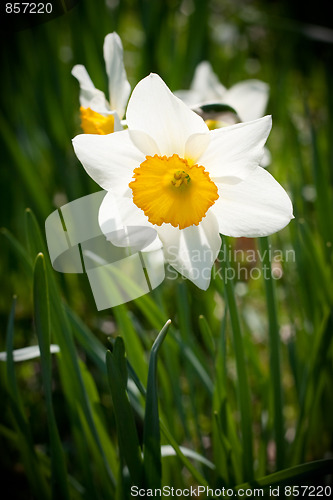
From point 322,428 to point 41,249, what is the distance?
2.13ft

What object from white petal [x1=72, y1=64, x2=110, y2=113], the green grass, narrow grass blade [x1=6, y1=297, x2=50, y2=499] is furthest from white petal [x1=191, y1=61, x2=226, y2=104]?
narrow grass blade [x1=6, y1=297, x2=50, y2=499]

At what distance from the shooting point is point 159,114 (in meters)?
0.54

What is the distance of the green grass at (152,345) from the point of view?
65 cm

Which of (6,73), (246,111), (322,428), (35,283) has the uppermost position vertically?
(6,73)

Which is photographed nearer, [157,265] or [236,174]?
[236,174]

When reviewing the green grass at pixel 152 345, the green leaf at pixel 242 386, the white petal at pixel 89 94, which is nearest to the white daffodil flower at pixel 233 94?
the green grass at pixel 152 345

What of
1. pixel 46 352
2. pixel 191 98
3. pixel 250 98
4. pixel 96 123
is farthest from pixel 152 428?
pixel 250 98

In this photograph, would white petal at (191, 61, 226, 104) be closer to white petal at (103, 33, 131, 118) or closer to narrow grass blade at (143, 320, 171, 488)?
white petal at (103, 33, 131, 118)

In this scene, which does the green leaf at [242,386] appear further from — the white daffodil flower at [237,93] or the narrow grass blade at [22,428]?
the white daffodil flower at [237,93]

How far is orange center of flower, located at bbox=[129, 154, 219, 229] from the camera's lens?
0.55m

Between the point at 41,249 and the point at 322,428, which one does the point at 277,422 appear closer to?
the point at 322,428

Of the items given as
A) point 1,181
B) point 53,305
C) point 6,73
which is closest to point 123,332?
point 53,305

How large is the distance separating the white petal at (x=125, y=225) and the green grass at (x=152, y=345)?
10cm

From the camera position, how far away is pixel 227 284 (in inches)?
24.5
